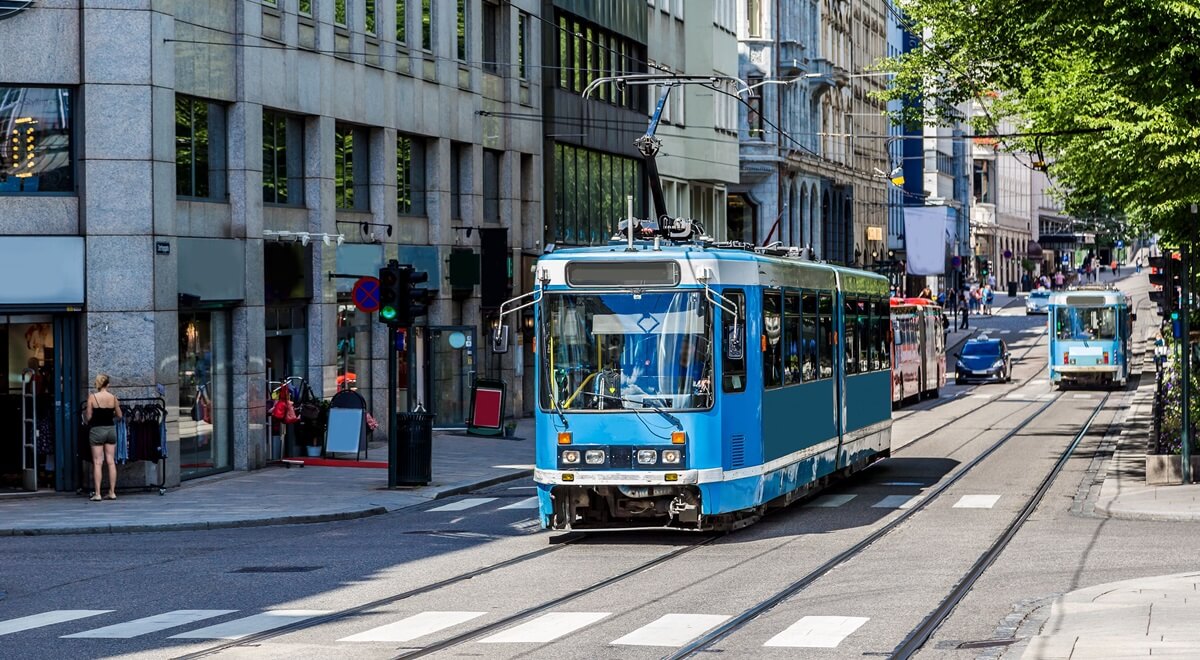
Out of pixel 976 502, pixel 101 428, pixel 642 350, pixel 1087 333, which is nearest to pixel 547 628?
pixel 642 350

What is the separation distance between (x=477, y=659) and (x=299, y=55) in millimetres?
22632

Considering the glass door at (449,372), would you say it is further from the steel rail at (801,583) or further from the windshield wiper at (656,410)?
the windshield wiper at (656,410)

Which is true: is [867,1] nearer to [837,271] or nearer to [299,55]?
[299,55]

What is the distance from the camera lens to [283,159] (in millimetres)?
34344

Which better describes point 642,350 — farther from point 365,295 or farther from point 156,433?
point 365,295

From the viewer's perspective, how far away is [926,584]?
55.9ft

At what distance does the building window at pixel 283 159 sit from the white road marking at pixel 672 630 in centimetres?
1982

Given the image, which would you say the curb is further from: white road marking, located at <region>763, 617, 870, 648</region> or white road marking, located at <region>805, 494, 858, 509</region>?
white road marking, located at <region>763, 617, 870, 648</region>

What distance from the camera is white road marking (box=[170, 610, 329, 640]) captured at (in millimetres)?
14555

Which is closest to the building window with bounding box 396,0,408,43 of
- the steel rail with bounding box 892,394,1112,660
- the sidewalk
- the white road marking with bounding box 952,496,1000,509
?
the sidewalk

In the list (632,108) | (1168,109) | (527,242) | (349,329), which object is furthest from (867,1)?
(1168,109)

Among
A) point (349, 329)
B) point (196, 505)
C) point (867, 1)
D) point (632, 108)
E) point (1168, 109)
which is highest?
point (867, 1)

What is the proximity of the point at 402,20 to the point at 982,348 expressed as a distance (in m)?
35.4

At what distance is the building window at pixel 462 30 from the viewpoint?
4259 centimetres
